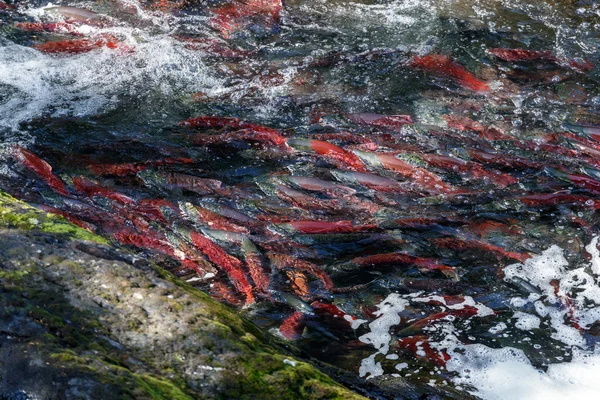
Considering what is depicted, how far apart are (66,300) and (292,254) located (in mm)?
2265

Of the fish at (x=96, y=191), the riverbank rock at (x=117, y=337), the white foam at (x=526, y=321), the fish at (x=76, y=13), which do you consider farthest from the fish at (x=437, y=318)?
the fish at (x=76, y=13)

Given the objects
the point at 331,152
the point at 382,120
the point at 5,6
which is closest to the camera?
the point at 331,152

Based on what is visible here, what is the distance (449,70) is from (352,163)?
208cm

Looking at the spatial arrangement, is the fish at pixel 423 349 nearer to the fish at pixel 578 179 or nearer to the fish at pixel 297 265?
the fish at pixel 297 265

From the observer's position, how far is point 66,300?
239 cm

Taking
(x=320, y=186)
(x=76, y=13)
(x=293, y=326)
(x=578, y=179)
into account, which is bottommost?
(x=293, y=326)

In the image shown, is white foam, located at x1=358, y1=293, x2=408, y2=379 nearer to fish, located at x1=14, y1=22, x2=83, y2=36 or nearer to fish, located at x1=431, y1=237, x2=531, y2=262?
fish, located at x1=431, y1=237, x2=531, y2=262

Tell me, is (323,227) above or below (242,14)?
below

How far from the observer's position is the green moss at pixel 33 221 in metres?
2.89

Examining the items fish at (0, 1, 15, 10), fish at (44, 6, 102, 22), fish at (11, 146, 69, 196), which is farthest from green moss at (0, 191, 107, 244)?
fish at (0, 1, 15, 10)

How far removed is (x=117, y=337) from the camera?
232 cm

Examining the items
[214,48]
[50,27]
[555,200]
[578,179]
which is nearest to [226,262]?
[555,200]

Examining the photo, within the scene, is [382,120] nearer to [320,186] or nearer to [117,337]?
[320,186]

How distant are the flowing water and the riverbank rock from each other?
34.4 inches
